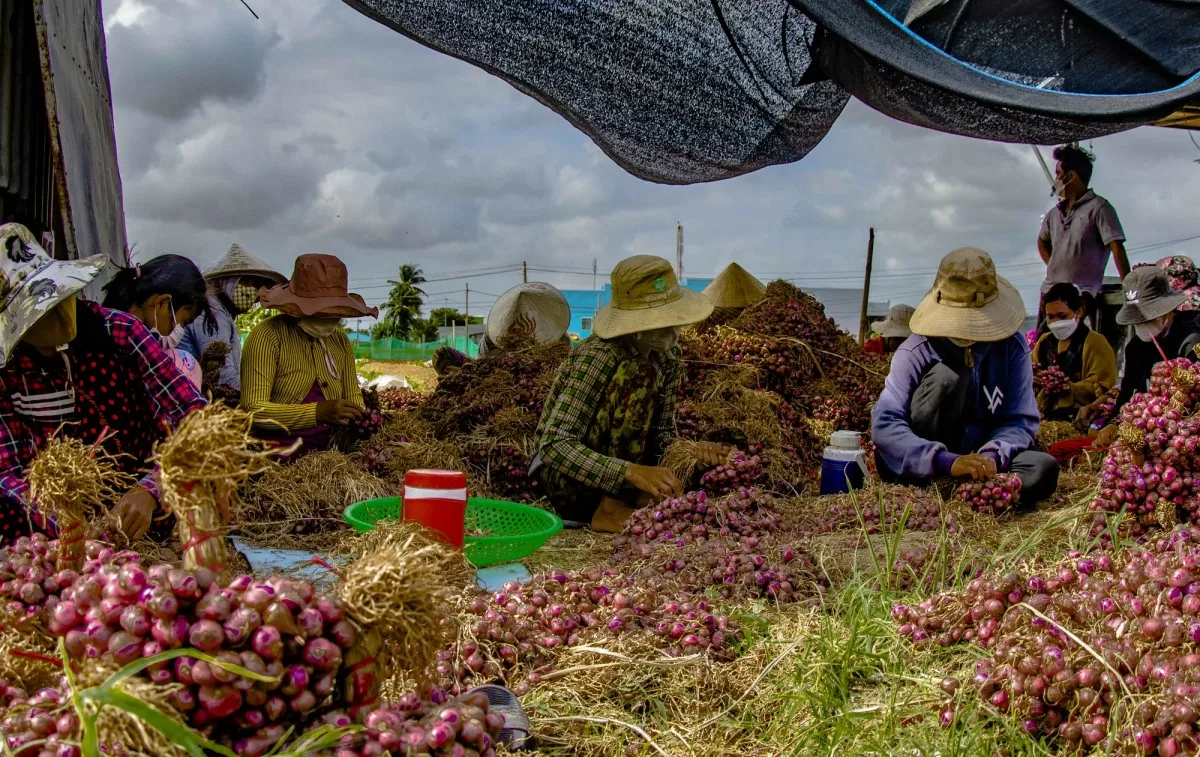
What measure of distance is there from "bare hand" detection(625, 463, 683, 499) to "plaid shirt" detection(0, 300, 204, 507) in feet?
5.52

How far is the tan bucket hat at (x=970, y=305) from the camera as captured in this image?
4098 mm

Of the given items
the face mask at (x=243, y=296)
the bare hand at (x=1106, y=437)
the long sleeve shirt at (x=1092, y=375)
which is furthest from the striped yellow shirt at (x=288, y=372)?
the long sleeve shirt at (x=1092, y=375)

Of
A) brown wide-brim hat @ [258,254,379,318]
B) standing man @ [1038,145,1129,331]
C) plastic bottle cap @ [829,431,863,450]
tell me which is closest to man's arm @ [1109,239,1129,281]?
standing man @ [1038,145,1129,331]

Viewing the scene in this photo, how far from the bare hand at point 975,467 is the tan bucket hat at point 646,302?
4.30ft

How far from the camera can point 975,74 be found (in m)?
3.07

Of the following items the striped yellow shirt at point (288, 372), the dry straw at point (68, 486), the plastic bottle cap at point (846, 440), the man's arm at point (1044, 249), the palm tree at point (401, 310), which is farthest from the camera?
the palm tree at point (401, 310)

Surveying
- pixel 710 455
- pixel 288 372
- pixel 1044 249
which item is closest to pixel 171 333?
pixel 288 372

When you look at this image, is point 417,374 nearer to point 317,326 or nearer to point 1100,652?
point 317,326

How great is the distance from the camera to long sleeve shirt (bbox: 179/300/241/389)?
6.30 metres

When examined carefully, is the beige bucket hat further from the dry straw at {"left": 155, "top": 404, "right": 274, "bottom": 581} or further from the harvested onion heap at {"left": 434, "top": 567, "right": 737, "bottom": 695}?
the dry straw at {"left": 155, "top": 404, "right": 274, "bottom": 581}

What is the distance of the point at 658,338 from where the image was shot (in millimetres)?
3941

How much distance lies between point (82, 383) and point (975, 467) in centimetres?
346

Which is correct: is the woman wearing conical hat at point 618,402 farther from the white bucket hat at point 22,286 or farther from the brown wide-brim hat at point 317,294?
the white bucket hat at point 22,286

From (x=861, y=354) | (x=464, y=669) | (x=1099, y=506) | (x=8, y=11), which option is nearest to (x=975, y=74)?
(x=1099, y=506)
